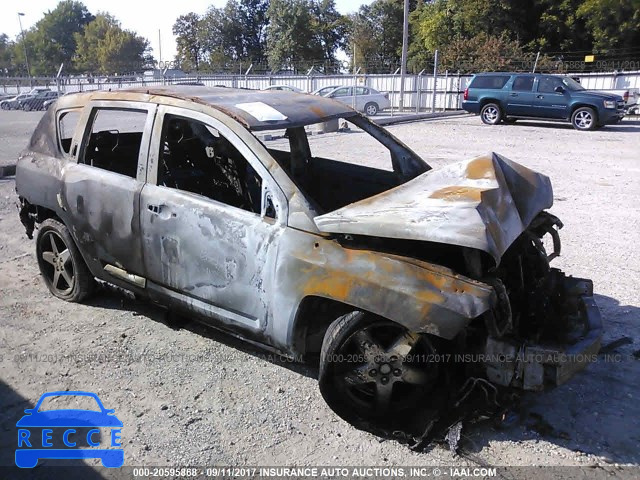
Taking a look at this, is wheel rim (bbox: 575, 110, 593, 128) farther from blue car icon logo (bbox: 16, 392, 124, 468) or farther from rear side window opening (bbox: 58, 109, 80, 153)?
blue car icon logo (bbox: 16, 392, 124, 468)

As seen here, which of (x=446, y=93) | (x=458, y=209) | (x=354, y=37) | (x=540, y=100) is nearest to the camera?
(x=458, y=209)

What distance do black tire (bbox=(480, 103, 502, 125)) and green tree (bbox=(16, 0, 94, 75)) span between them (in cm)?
8972

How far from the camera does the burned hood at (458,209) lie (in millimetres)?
2688

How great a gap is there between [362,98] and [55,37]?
97.5m

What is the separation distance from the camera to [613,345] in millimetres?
3838

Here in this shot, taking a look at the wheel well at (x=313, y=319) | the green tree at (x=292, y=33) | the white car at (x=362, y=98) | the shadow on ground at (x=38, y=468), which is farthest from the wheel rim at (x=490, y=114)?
the green tree at (x=292, y=33)

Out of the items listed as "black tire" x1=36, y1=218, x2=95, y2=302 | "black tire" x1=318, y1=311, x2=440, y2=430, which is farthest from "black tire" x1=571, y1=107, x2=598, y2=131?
"black tire" x1=36, y1=218, x2=95, y2=302

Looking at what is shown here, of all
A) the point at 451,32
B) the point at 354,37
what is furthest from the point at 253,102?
the point at 354,37

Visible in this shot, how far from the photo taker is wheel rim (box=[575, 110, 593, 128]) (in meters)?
17.7

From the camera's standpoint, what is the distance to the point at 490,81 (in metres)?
19.7

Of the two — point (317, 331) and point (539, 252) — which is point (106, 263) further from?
point (539, 252)

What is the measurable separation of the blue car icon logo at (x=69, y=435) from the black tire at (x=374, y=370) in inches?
46.0

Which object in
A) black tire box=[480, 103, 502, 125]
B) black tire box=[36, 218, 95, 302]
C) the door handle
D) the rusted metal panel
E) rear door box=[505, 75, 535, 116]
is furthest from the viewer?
black tire box=[480, 103, 502, 125]

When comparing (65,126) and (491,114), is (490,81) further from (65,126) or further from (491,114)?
(65,126)
